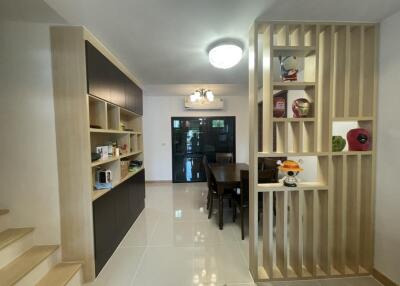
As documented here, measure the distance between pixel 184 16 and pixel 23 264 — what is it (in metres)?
2.42

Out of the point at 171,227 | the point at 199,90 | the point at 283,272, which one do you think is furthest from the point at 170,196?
the point at 283,272

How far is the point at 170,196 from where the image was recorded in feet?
13.9

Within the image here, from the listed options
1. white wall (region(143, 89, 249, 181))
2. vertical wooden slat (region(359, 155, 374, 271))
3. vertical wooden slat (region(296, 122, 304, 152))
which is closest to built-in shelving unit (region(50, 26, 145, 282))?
vertical wooden slat (region(296, 122, 304, 152))

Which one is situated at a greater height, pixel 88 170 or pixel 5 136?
pixel 5 136

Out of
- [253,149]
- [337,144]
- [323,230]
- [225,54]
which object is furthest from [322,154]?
[225,54]

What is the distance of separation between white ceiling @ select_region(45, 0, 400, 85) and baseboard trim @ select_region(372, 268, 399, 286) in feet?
7.63

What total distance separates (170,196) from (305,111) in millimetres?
3406

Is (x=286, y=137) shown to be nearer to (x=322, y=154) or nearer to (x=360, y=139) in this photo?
(x=322, y=154)

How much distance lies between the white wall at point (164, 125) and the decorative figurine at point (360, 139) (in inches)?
147

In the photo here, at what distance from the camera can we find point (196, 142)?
534 centimetres

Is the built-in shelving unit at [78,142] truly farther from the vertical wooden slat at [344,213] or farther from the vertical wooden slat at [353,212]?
the vertical wooden slat at [353,212]

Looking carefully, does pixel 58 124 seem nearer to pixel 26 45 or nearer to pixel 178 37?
pixel 26 45

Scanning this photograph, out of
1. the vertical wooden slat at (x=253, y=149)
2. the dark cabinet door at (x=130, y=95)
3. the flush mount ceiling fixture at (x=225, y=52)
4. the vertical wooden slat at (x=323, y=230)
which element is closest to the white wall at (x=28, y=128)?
the dark cabinet door at (x=130, y=95)

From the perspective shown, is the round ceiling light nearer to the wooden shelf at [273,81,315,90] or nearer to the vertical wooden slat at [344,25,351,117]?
the wooden shelf at [273,81,315,90]
